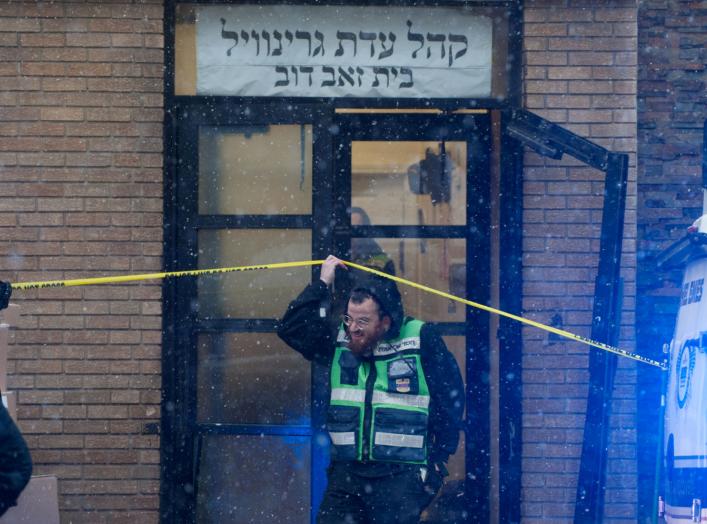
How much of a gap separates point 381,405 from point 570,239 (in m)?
2.14

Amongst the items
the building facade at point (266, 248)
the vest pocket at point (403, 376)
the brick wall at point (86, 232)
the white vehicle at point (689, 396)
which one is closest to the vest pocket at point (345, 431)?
the vest pocket at point (403, 376)

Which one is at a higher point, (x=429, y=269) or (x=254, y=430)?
(x=429, y=269)

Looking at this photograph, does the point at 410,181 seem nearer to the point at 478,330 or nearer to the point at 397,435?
the point at 478,330

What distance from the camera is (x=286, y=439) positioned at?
7.01 metres

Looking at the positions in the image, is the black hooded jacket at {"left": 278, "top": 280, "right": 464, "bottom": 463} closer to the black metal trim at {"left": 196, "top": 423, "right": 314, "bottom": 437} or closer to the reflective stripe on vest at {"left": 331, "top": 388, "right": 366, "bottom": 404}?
the reflective stripe on vest at {"left": 331, "top": 388, "right": 366, "bottom": 404}

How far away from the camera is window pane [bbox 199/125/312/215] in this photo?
7.04 meters

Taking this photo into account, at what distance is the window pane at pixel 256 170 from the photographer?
23.1 ft

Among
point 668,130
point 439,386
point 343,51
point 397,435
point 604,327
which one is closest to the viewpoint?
point 397,435

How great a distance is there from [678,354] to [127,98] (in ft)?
11.7

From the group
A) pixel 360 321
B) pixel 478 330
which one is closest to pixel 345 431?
pixel 360 321

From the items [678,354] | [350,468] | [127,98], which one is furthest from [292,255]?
[678,354]

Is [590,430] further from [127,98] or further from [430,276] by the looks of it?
[127,98]

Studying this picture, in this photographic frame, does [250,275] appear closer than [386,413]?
No

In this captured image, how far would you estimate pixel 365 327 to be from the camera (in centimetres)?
528
